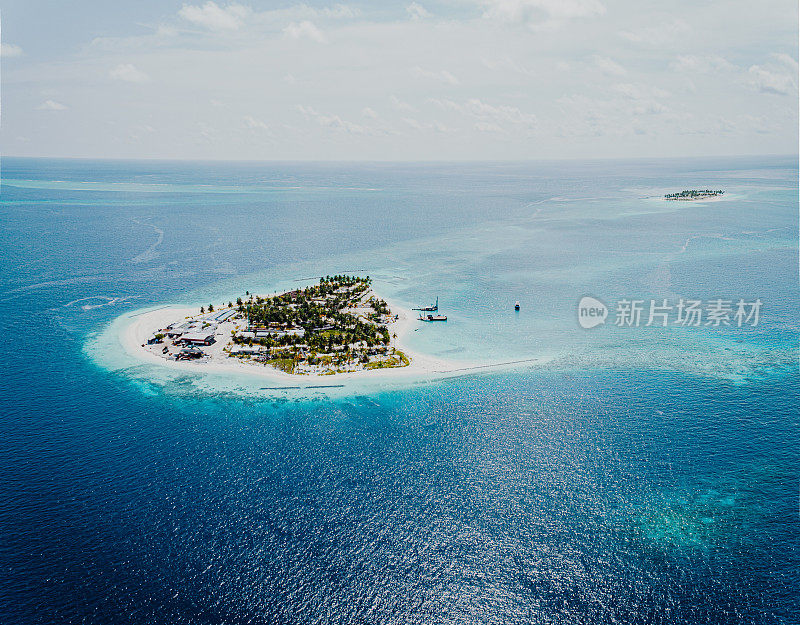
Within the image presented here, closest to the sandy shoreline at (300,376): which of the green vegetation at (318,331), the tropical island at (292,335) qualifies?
the tropical island at (292,335)

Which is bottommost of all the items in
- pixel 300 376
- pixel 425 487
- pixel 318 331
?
pixel 425 487

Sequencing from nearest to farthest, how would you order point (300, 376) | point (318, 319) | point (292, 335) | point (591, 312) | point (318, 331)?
point (300, 376) → point (292, 335) → point (318, 331) → point (318, 319) → point (591, 312)

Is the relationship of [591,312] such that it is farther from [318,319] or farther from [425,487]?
[425,487]

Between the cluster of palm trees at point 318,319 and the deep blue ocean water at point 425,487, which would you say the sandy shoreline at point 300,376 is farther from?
the cluster of palm trees at point 318,319

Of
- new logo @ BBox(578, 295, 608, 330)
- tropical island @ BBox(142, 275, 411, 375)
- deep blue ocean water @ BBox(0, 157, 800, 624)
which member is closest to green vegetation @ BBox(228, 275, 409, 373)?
tropical island @ BBox(142, 275, 411, 375)

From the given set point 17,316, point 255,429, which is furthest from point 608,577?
point 17,316

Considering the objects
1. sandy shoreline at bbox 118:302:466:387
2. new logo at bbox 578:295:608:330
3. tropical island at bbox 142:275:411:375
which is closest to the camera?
sandy shoreline at bbox 118:302:466:387

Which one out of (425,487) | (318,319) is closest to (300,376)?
(318,319)

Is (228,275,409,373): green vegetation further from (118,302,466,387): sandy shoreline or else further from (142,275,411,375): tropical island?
(118,302,466,387): sandy shoreline
